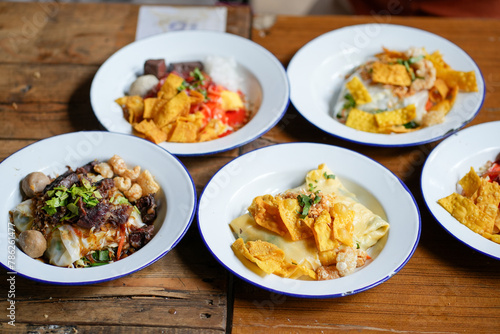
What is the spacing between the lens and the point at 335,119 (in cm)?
236

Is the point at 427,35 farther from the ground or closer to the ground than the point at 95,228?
farther from the ground

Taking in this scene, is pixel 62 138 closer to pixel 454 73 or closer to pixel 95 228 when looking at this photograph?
pixel 95 228

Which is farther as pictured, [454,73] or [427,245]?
[454,73]

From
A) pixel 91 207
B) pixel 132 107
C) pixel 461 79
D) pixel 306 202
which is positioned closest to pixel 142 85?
pixel 132 107

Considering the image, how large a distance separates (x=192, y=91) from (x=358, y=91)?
843mm

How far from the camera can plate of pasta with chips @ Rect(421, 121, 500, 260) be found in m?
1.74

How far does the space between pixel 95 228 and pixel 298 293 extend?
782 mm

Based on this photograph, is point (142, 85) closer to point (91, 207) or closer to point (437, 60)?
point (91, 207)

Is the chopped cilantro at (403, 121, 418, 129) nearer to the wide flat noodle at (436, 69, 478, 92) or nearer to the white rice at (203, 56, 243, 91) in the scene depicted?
the wide flat noodle at (436, 69, 478, 92)

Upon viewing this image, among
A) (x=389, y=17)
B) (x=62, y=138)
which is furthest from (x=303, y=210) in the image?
(x=389, y=17)

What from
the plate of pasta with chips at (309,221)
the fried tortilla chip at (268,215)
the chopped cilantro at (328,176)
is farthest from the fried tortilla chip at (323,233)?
the chopped cilantro at (328,176)

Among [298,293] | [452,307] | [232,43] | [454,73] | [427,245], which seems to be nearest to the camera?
[298,293]

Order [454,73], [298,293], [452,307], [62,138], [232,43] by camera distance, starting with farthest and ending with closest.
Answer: [232,43] → [454,73] → [62,138] → [452,307] → [298,293]

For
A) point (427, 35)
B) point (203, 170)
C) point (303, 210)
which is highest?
point (427, 35)
